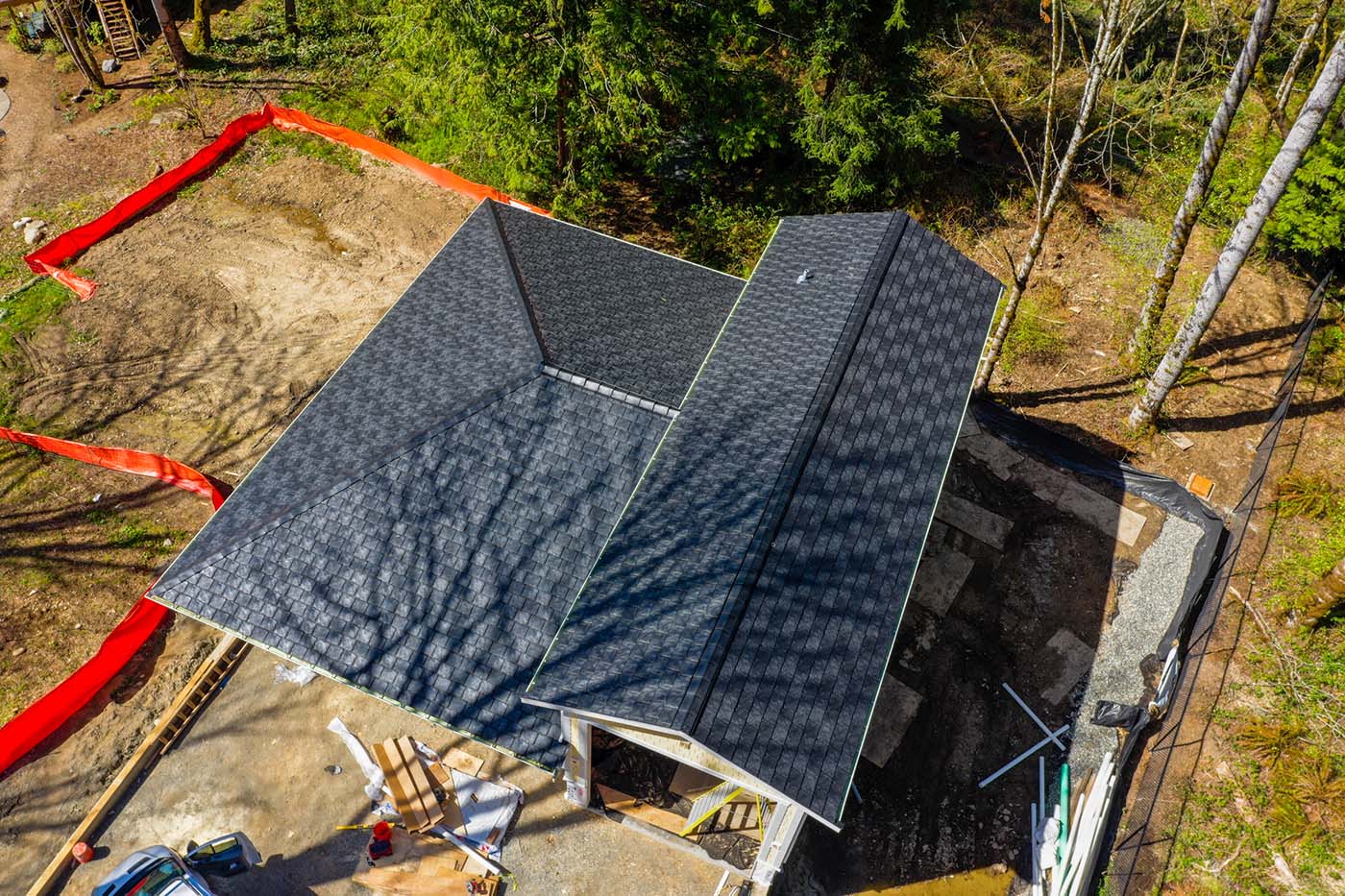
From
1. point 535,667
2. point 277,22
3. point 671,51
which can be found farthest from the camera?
point 277,22

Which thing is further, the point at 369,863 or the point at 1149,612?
the point at 1149,612

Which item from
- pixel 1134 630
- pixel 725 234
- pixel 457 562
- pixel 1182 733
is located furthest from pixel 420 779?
pixel 725 234

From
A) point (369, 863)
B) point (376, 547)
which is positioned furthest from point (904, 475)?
point (369, 863)

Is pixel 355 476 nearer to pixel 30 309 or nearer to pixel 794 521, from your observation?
pixel 794 521

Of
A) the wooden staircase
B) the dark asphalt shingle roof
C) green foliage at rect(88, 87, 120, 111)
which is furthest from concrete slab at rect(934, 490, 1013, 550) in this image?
the wooden staircase

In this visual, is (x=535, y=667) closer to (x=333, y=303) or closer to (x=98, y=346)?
(x=333, y=303)

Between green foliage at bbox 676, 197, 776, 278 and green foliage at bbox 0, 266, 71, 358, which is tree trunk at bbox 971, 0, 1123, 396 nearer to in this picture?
green foliage at bbox 676, 197, 776, 278
